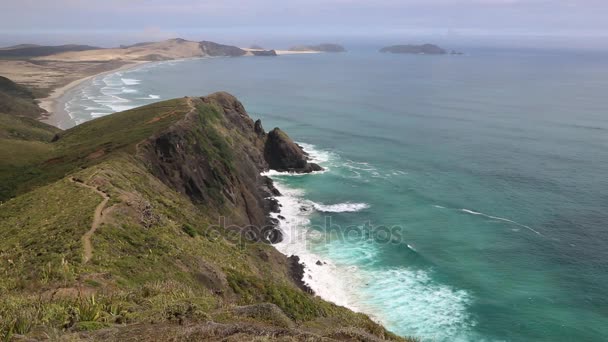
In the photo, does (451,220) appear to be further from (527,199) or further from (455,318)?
(455,318)

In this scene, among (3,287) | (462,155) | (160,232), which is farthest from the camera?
(462,155)

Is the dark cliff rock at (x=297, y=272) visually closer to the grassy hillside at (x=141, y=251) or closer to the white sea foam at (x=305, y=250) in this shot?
the white sea foam at (x=305, y=250)

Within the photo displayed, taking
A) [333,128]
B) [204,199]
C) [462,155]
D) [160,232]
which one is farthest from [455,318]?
[333,128]

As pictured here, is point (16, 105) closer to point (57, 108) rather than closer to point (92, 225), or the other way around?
point (57, 108)

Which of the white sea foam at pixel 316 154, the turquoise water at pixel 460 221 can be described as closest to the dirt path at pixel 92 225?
the turquoise water at pixel 460 221

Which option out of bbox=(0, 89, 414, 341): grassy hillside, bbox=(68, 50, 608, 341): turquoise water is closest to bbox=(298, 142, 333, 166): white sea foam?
bbox=(68, 50, 608, 341): turquoise water

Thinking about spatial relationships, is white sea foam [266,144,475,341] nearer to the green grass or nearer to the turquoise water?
the turquoise water

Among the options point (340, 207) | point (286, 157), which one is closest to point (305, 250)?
point (340, 207)
